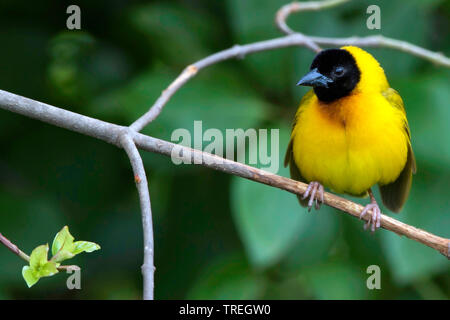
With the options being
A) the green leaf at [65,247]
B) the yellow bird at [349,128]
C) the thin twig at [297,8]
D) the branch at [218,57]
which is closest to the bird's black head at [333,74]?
the yellow bird at [349,128]

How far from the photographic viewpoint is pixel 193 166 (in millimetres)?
4367

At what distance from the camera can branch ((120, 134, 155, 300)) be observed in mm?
1924

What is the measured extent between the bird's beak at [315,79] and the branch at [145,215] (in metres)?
1.33

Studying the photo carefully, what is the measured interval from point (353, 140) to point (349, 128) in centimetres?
7

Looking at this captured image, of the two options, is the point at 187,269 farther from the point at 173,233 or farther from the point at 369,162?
the point at 369,162

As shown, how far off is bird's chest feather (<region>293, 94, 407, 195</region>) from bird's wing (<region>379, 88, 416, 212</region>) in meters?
0.08

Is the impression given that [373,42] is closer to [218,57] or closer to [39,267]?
[218,57]

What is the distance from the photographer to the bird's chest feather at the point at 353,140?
137 inches

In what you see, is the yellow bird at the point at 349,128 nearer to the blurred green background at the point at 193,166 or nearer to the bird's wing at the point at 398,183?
the bird's wing at the point at 398,183

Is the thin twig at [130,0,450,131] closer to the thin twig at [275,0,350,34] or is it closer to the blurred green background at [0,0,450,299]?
the thin twig at [275,0,350,34]

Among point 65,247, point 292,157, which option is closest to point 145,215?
point 65,247

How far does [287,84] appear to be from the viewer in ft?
13.9
